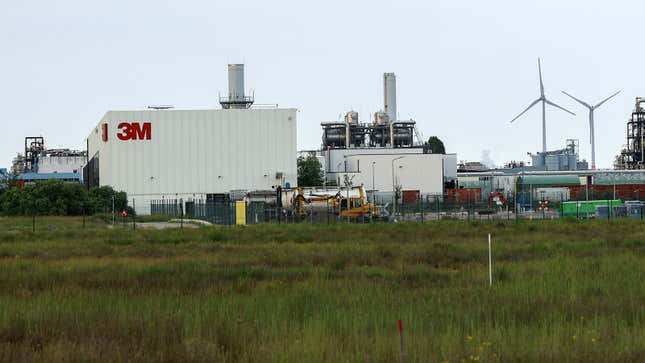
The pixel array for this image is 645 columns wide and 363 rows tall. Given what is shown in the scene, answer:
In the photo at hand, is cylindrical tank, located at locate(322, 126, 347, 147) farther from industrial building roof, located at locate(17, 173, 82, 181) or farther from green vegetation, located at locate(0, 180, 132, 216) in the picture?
green vegetation, located at locate(0, 180, 132, 216)

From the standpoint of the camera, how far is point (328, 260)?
77.7 feet

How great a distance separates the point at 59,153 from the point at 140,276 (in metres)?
145

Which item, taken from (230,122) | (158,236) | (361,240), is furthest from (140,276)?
(230,122)

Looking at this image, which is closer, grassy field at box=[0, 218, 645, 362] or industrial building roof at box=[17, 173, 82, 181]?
grassy field at box=[0, 218, 645, 362]

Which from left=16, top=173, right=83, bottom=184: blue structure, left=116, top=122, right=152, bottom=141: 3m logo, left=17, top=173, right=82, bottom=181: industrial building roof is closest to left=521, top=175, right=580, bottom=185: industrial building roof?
left=116, top=122, right=152, bottom=141: 3m logo

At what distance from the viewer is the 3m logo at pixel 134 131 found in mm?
91688

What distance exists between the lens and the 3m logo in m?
91.7

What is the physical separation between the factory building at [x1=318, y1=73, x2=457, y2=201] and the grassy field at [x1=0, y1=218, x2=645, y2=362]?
66209 millimetres

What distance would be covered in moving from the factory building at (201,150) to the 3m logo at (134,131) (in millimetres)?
96

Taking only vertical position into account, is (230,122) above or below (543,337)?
above

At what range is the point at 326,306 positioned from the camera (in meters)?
14.3

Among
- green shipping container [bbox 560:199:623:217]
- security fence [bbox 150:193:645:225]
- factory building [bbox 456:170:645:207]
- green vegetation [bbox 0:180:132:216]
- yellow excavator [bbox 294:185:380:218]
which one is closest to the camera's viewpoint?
security fence [bbox 150:193:645:225]

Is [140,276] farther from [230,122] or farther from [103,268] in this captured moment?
[230,122]

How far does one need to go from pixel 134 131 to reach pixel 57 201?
13.5 metres
